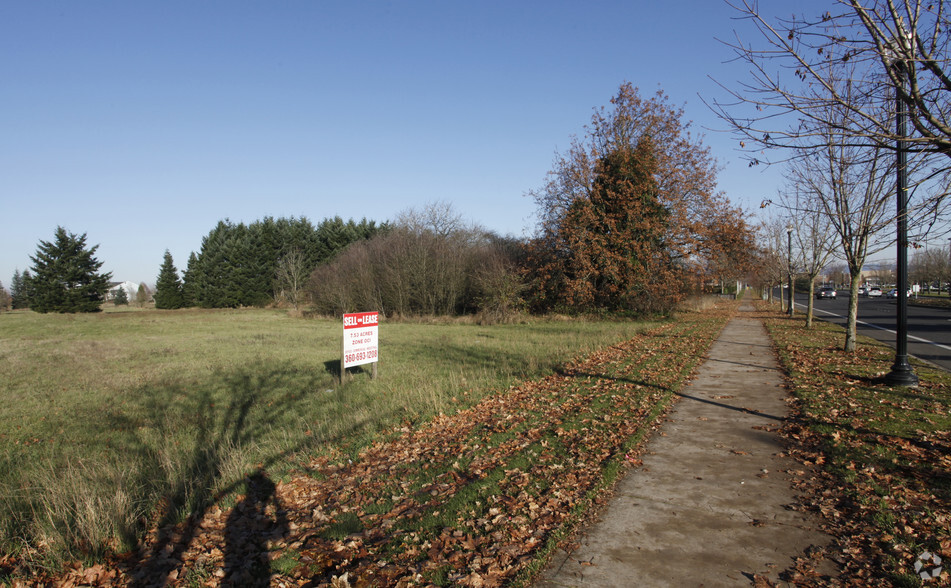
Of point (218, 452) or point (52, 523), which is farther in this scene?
point (218, 452)

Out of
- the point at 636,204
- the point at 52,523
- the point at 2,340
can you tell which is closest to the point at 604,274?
the point at 636,204

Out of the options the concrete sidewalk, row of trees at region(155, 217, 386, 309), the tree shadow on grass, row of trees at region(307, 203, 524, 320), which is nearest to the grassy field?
the tree shadow on grass

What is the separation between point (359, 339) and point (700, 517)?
972 cm

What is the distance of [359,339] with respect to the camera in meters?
12.7

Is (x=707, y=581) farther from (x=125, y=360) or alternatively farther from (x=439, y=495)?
(x=125, y=360)

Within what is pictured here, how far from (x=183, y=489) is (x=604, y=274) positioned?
25.6 m

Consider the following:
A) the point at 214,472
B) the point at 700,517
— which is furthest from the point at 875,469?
the point at 214,472

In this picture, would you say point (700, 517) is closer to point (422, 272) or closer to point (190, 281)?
point (422, 272)

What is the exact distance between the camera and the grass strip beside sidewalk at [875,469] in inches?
140

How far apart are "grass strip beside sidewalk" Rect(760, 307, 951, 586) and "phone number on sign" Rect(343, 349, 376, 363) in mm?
9211

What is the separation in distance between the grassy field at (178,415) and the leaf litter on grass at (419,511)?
0.52 metres

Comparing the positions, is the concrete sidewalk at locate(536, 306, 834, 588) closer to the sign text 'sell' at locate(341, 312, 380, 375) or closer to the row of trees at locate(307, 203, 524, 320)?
the sign text 'sell' at locate(341, 312, 380, 375)

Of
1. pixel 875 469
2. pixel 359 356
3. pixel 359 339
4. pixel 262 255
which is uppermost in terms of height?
pixel 262 255

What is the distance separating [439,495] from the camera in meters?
5.10
